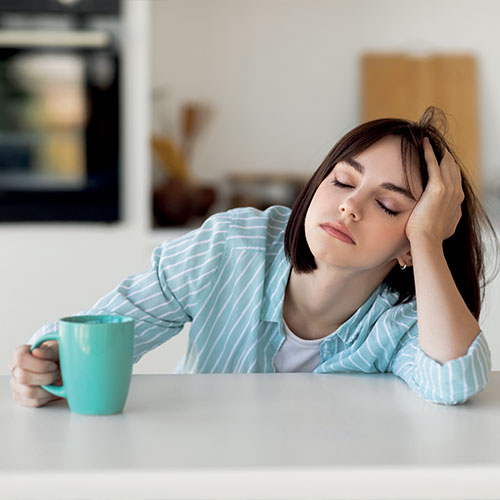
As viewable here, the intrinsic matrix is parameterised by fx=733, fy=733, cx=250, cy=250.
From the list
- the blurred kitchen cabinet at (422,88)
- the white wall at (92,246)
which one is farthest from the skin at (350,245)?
the blurred kitchen cabinet at (422,88)

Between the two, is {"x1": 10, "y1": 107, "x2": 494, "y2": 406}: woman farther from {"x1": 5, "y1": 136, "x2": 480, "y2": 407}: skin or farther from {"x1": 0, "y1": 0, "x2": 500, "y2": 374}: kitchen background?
{"x1": 0, "y1": 0, "x2": 500, "y2": 374}: kitchen background

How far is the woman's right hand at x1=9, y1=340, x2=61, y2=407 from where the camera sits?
0.79 m

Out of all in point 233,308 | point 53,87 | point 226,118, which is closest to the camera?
point 233,308

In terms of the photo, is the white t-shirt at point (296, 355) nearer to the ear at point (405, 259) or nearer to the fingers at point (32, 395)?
the ear at point (405, 259)

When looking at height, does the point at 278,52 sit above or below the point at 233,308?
above

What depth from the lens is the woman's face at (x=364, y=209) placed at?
1.02 meters

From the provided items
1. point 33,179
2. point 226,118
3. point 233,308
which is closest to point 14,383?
point 233,308

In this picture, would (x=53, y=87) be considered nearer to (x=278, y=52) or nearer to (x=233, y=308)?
(x=278, y=52)

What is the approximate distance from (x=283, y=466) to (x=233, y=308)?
623 mm

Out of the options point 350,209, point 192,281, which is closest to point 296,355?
point 192,281

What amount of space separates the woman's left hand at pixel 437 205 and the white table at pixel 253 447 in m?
0.29

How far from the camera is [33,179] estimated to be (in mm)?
2633

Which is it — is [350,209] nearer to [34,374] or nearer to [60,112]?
[34,374]

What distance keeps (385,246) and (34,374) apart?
0.54 meters
